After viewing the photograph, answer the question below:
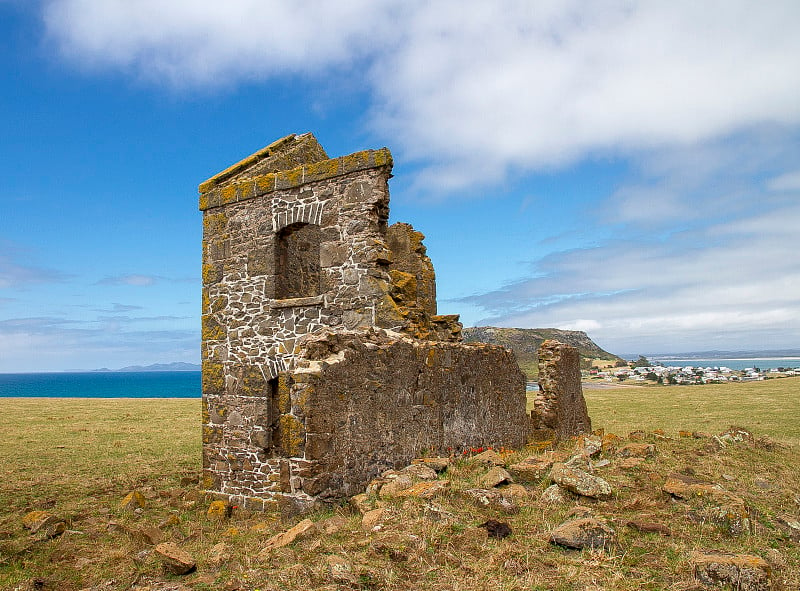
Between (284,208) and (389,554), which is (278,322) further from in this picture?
(389,554)

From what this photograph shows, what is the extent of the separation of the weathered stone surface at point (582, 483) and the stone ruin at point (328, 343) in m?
3.05

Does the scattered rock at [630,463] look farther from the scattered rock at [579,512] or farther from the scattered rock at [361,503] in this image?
the scattered rock at [361,503]

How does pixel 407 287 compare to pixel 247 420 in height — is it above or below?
above

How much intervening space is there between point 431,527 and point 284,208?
8098 millimetres

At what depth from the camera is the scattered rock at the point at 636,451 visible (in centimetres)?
997

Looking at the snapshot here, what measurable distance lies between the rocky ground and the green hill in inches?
2616

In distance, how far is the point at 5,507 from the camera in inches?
440

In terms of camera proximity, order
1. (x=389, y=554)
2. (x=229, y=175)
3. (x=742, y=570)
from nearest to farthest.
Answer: (x=742, y=570)
(x=389, y=554)
(x=229, y=175)

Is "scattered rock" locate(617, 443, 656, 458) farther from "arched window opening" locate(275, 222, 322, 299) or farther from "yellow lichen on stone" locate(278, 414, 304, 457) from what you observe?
"arched window opening" locate(275, 222, 322, 299)

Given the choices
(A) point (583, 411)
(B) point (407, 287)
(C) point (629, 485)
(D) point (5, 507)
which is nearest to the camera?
(C) point (629, 485)

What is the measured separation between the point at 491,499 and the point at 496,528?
832 mm

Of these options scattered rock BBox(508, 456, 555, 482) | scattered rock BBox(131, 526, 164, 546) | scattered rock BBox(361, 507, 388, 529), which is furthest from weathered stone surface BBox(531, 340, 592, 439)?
scattered rock BBox(131, 526, 164, 546)

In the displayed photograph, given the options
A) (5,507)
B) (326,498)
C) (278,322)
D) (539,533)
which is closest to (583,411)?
(278,322)

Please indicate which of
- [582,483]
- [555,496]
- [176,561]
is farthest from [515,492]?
[176,561]
